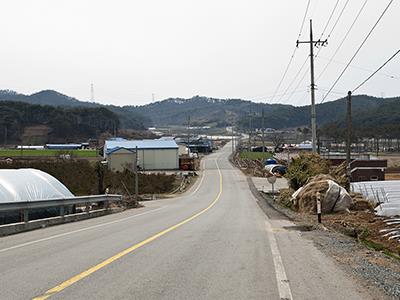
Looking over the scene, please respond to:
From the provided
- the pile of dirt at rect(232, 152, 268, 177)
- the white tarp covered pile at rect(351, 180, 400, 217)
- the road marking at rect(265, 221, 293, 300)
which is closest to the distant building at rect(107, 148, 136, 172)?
the pile of dirt at rect(232, 152, 268, 177)

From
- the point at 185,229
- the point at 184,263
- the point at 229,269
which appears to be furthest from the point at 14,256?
the point at 185,229

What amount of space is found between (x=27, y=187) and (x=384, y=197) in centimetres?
2178

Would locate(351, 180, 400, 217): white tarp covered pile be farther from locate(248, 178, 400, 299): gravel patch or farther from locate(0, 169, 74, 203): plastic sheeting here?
locate(0, 169, 74, 203): plastic sheeting

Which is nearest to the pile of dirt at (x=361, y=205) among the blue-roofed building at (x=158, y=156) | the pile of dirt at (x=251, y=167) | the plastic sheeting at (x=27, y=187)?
the plastic sheeting at (x=27, y=187)

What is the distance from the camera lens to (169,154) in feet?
362

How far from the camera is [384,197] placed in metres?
33.4

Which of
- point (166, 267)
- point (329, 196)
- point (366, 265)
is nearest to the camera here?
point (166, 267)

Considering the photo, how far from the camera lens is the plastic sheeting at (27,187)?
20641 mm

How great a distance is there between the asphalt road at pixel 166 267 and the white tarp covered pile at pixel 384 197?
12175 millimetres

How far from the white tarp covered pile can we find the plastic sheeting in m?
16.0

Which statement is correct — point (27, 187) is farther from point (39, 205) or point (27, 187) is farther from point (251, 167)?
point (251, 167)

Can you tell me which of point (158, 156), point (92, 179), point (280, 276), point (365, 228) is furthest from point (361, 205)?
point (158, 156)

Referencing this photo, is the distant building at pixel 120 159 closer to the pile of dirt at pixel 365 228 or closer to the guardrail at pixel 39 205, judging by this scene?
the guardrail at pixel 39 205

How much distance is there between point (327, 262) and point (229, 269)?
2.50 m
